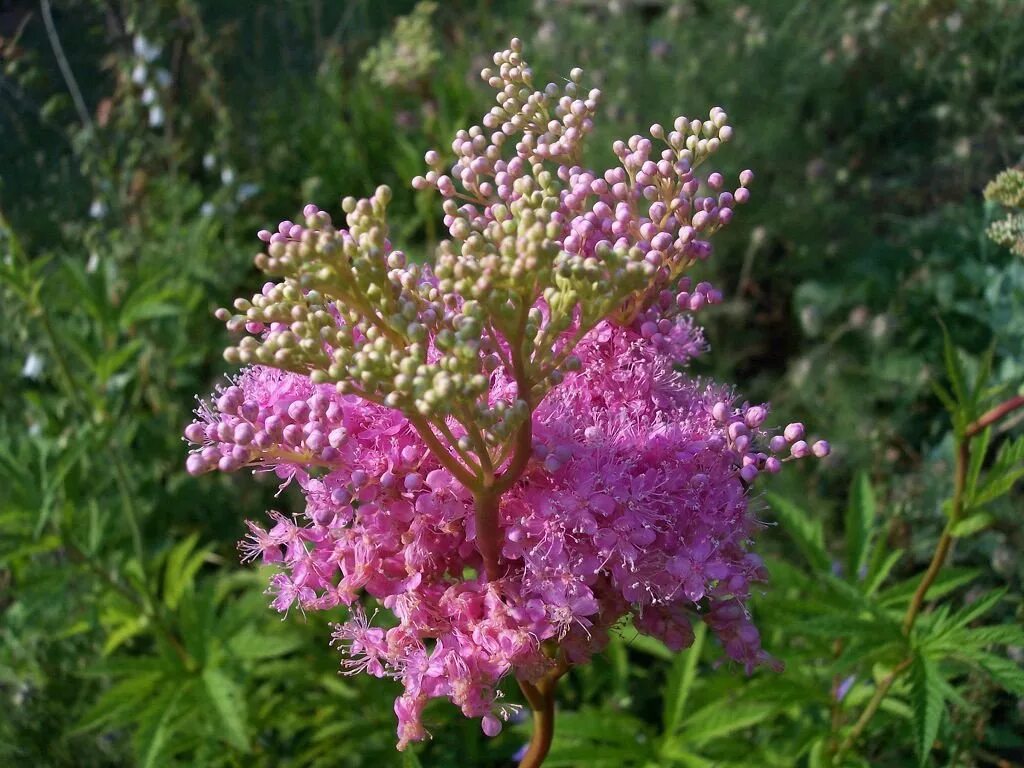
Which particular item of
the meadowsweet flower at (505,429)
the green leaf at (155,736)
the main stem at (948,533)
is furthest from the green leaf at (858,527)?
the green leaf at (155,736)

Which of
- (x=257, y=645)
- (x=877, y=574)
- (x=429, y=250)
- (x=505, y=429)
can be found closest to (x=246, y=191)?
(x=429, y=250)

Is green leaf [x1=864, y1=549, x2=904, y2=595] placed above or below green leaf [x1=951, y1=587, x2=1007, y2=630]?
below

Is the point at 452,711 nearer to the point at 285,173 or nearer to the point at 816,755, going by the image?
the point at 816,755

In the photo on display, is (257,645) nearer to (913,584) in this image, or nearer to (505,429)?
(505,429)

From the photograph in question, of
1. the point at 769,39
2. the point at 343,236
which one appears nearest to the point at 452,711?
the point at 343,236

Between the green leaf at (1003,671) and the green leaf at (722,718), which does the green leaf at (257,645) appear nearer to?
the green leaf at (722,718)


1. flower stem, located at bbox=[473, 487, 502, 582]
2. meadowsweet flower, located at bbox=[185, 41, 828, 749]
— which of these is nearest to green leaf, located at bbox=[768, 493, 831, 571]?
meadowsweet flower, located at bbox=[185, 41, 828, 749]

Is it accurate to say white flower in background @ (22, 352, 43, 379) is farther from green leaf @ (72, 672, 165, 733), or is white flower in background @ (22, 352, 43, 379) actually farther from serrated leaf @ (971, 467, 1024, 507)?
serrated leaf @ (971, 467, 1024, 507)
